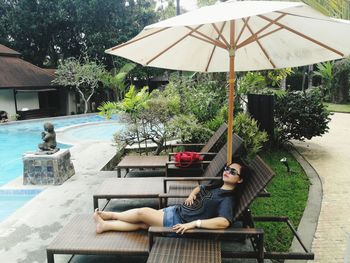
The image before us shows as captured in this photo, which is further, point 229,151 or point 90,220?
point 229,151

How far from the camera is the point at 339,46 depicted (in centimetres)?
357

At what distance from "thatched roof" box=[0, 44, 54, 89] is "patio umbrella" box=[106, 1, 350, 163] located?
1721cm

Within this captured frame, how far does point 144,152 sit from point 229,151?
16.4 feet

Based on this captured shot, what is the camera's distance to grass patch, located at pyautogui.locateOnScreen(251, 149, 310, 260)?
3.97 metres

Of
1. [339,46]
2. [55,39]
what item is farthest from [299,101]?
[55,39]

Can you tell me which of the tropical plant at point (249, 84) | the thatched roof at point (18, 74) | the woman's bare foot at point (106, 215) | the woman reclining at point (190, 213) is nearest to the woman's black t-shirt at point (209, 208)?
the woman reclining at point (190, 213)

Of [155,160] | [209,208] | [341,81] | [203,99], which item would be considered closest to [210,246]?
[209,208]

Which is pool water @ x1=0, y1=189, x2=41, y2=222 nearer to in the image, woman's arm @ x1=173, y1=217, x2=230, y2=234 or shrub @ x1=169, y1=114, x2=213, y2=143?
Result: shrub @ x1=169, y1=114, x2=213, y2=143

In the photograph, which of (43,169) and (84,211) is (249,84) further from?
(84,211)

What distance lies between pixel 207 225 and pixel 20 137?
45.8 feet

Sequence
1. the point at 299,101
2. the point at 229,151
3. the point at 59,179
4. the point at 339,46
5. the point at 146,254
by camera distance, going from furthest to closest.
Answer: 1. the point at 299,101
2. the point at 59,179
3. the point at 229,151
4. the point at 339,46
5. the point at 146,254

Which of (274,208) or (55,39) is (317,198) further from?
(55,39)

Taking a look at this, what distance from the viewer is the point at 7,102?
66.0 ft

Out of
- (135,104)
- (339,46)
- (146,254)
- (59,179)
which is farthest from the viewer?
(135,104)
